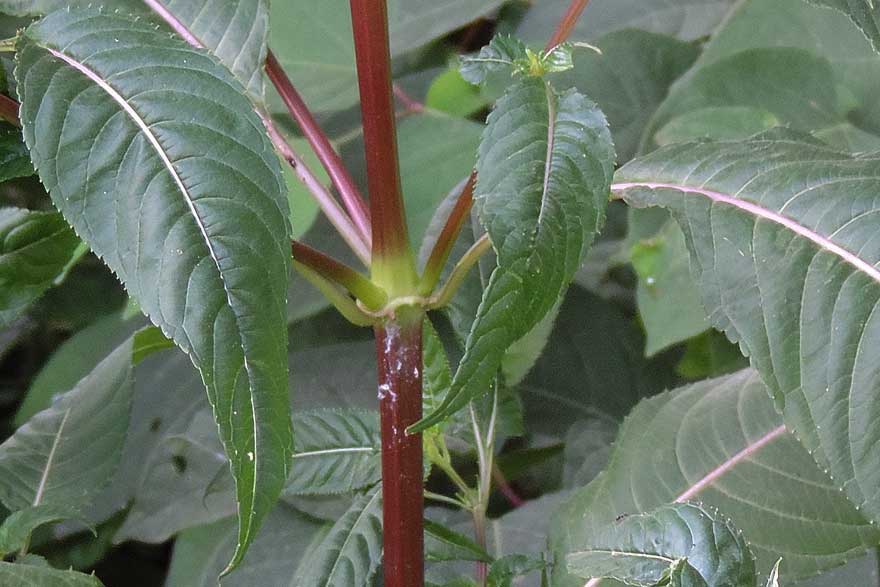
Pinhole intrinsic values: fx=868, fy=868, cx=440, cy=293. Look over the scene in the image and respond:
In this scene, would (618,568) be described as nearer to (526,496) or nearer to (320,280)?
(320,280)

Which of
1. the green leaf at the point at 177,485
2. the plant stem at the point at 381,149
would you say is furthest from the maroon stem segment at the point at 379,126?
the green leaf at the point at 177,485

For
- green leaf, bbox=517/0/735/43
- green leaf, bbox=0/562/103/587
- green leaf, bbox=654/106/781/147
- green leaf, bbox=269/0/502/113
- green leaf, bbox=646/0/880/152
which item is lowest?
green leaf, bbox=0/562/103/587

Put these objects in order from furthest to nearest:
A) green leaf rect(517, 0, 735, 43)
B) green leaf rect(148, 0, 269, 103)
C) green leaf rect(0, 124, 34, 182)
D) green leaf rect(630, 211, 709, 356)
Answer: green leaf rect(517, 0, 735, 43) < green leaf rect(630, 211, 709, 356) < green leaf rect(148, 0, 269, 103) < green leaf rect(0, 124, 34, 182)

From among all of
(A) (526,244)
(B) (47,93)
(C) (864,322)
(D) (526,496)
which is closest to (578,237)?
(A) (526,244)

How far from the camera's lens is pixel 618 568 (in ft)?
1.44

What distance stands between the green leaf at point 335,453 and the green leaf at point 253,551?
11 centimetres

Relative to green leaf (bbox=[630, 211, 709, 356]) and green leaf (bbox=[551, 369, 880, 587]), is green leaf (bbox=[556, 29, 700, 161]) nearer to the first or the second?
green leaf (bbox=[630, 211, 709, 356])

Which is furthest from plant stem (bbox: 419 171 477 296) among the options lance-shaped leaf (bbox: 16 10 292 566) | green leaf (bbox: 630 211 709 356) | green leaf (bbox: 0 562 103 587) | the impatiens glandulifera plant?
green leaf (bbox: 630 211 709 356)

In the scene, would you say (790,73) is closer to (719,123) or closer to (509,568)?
(719,123)

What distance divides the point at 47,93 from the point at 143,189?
7 cm

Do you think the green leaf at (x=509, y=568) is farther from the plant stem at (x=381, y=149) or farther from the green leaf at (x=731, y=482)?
the plant stem at (x=381, y=149)

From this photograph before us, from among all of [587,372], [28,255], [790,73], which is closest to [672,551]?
[28,255]

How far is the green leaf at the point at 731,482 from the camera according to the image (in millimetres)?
549

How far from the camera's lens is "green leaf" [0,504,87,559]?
1.74 ft
